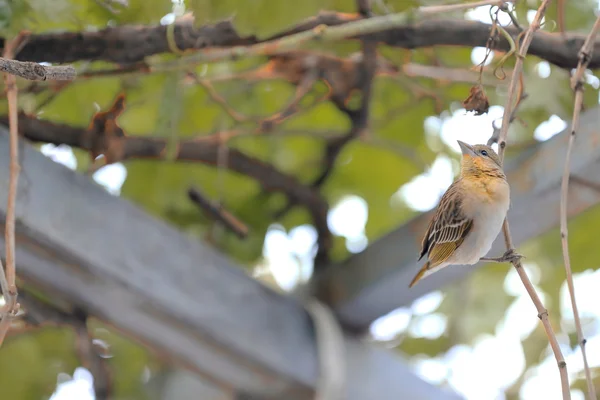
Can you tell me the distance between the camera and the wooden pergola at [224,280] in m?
1.24

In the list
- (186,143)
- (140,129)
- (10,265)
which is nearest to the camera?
(10,265)

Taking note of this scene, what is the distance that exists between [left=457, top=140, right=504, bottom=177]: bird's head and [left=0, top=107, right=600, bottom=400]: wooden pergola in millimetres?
477

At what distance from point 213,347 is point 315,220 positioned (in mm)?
459

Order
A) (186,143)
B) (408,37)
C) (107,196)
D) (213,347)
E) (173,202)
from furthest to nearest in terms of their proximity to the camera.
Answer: (173,202) → (186,143) → (213,347) → (107,196) → (408,37)

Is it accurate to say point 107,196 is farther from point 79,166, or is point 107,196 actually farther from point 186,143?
point 79,166

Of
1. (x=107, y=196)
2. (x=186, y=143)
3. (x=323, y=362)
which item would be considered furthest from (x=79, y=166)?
(x=323, y=362)

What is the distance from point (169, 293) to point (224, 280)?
15cm

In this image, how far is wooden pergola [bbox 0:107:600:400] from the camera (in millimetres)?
1239

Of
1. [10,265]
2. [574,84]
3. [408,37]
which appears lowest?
[10,265]

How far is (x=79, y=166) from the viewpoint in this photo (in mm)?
1849

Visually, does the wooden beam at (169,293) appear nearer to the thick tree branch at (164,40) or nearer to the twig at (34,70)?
the thick tree branch at (164,40)

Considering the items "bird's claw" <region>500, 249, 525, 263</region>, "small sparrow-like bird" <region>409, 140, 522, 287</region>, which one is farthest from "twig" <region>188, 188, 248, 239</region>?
"bird's claw" <region>500, 249, 525, 263</region>

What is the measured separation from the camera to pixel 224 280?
4.92ft

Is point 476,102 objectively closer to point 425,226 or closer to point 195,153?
point 425,226
